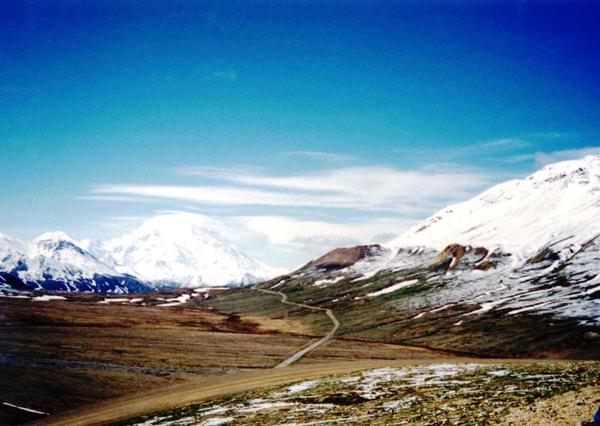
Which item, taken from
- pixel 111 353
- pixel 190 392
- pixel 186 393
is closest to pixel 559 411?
pixel 186 393

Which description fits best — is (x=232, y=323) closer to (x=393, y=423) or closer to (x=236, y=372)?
(x=236, y=372)

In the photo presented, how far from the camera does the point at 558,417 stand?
3466 centimetres

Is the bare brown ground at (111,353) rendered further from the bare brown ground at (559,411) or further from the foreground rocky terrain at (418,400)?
the bare brown ground at (559,411)

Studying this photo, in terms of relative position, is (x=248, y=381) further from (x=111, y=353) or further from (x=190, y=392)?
(x=111, y=353)

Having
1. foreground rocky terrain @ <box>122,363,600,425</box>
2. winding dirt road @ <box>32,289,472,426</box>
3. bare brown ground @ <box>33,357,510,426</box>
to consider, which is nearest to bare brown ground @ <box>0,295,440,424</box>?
winding dirt road @ <box>32,289,472,426</box>

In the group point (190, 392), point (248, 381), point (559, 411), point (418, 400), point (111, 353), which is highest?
point (559, 411)

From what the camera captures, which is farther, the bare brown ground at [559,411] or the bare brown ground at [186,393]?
the bare brown ground at [186,393]

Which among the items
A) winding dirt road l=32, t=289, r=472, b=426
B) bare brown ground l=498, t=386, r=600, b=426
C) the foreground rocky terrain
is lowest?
winding dirt road l=32, t=289, r=472, b=426

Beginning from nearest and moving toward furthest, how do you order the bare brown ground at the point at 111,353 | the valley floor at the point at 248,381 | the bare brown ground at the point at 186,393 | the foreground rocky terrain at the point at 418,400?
the foreground rocky terrain at the point at 418,400 → the valley floor at the point at 248,381 → the bare brown ground at the point at 186,393 → the bare brown ground at the point at 111,353

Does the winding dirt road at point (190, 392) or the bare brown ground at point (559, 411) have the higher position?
the bare brown ground at point (559, 411)

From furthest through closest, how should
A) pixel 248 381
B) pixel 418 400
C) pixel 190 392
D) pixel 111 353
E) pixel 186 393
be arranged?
pixel 111 353 → pixel 248 381 → pixel 190 392 → pixel 186 393 → pixel 418 400

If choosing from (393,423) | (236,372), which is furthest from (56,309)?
(393,423)

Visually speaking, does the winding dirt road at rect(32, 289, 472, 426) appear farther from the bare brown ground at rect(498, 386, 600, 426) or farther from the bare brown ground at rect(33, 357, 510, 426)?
the bare brown ground at rect(498, 386, 600, 426)

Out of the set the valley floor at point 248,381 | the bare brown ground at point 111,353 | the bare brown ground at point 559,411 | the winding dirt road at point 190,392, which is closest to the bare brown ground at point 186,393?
the winding dirt road at point 190,392
